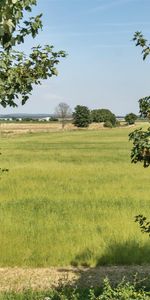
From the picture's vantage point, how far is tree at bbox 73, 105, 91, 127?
14500cm

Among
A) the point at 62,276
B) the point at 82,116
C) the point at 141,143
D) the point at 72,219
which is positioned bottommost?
the point at 62,276

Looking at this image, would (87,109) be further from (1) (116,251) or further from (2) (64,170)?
(1) (116,251)

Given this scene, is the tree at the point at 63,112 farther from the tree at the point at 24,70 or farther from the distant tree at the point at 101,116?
the tree at the point at 24,70

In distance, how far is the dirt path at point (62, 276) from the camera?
9.73 meters

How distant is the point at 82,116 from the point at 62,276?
136 m

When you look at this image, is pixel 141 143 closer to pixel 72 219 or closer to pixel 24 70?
pixel 24 70

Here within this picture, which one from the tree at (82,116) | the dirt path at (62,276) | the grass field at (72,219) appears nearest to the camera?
the dirt path at (62,276)

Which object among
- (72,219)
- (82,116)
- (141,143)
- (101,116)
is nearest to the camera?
(141,143)

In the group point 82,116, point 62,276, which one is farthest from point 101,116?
point 62,276

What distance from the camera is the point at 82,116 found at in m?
146

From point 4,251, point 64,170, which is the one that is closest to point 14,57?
point 4,251

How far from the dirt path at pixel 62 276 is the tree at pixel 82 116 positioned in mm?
132973

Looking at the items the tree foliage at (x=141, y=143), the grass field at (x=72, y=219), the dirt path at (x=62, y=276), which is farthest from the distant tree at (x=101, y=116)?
the tree foliage at (x=141, y=143)

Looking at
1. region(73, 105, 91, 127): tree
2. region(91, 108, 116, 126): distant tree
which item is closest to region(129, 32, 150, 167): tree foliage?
A: region(73, 105, 91, 127): tree
